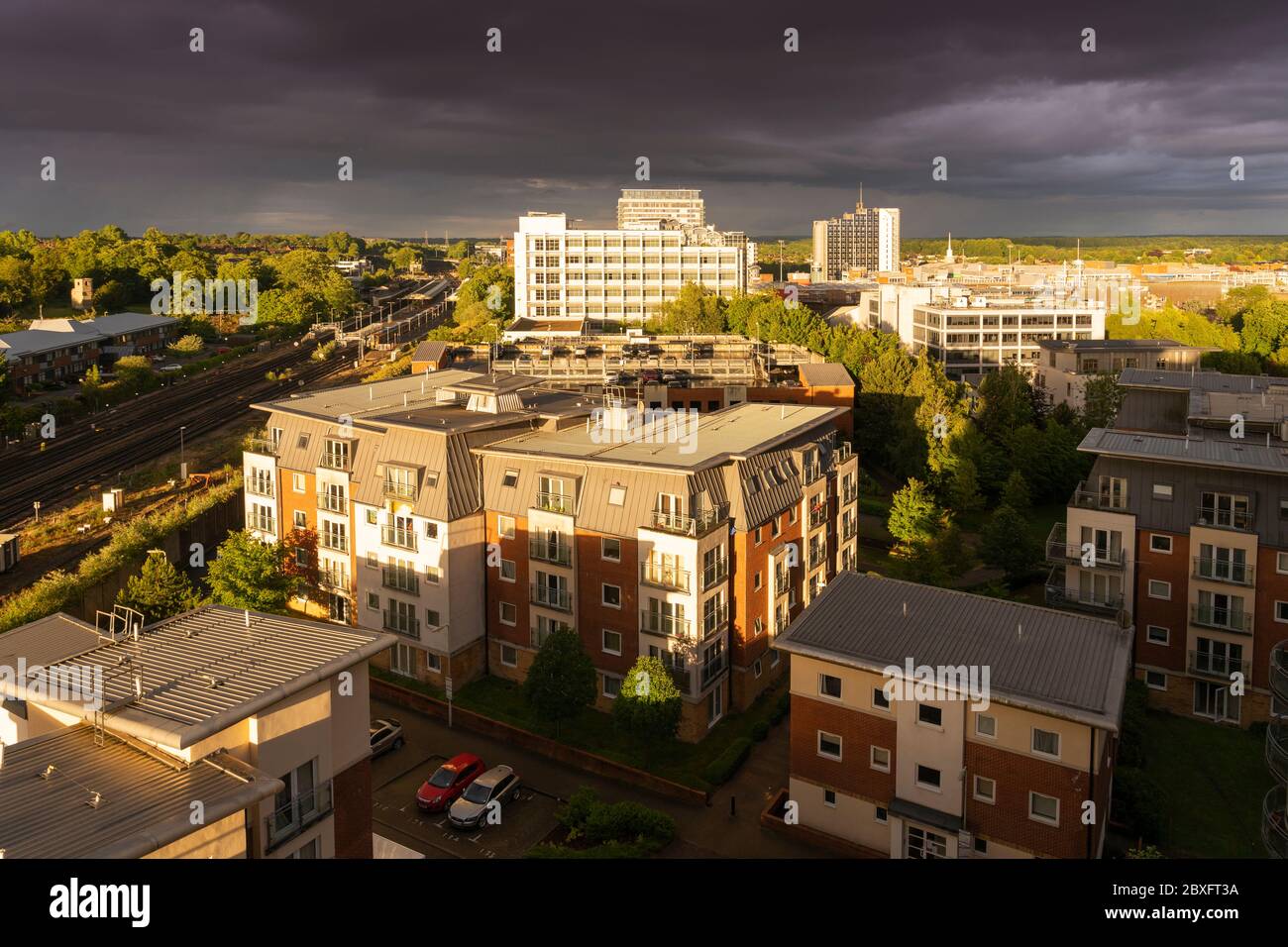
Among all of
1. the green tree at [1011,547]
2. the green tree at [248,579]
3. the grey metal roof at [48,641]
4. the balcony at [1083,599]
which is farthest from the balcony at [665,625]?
the green tree at [1011,547]

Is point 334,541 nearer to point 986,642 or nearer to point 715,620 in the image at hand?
point 715,620

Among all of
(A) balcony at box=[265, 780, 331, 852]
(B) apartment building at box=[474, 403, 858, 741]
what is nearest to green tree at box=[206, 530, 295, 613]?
(B) apartment building at box=[474, 403, 858, 741]

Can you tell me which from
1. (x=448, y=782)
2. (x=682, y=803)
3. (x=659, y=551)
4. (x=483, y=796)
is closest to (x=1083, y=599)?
(x=659, y=551)

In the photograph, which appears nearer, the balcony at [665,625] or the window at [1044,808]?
the window at [1044,808]

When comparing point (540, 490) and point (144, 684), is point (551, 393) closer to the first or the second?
point (540, 490)

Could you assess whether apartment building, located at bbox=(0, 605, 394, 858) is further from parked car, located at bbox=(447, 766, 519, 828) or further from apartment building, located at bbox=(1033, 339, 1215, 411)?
apartment building, located at bbox=(1033, 339, 1215, 411)

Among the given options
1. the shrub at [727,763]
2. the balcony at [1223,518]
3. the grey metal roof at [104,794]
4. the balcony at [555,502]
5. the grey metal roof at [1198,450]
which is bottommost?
the shrub at [727,763]

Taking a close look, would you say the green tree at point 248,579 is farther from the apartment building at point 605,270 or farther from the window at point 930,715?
the apartment building at point 605,270
